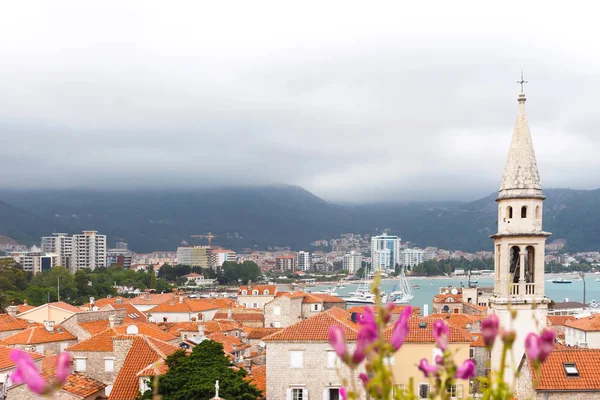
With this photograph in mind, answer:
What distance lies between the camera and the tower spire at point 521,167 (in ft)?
68.3

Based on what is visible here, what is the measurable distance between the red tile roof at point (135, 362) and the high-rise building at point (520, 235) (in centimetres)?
1316

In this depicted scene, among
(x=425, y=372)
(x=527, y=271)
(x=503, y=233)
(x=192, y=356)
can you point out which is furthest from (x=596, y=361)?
(x=425, y=372)

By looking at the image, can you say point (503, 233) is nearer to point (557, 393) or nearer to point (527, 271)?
point (527, 271)

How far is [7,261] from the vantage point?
10694cm

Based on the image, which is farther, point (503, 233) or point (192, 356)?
point (192, 356)

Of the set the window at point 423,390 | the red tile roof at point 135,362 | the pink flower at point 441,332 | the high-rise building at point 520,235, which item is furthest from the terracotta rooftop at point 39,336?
the pink flower at point 441,332

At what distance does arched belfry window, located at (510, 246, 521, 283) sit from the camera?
811 inches

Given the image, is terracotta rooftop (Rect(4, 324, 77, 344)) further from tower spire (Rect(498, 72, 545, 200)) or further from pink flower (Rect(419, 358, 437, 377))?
pink flower (Rect(419, 358, 437, 377))

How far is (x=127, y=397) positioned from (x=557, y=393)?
14.6m

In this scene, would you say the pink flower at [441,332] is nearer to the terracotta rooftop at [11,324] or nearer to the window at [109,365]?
the window at [109,365]

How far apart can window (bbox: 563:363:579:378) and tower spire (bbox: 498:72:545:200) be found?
18.0 feet

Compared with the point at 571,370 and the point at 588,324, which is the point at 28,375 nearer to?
the point at 571,370

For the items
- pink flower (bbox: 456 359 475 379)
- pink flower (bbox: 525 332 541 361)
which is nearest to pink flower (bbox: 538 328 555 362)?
pink flower (bbox: 525 332 541 361)

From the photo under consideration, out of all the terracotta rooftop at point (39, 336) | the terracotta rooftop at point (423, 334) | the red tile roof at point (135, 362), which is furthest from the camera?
the terracotta rooftop at point (39, 336)
